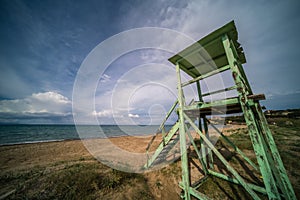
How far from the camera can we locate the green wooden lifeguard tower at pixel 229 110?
2.72m

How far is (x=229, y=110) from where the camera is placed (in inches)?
185

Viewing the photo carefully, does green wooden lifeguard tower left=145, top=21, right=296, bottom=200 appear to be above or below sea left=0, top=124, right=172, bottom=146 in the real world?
above

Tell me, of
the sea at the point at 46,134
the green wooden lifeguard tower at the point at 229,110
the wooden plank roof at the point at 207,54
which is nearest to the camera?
the green wooden lifeguard tower at the point at 229,110

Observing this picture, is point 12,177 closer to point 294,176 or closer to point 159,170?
point 159,170

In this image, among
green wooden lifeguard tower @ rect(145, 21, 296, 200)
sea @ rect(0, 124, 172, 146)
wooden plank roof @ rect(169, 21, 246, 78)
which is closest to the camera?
green wooden lifeguard tower @ rect(145, 21, 296, 200)

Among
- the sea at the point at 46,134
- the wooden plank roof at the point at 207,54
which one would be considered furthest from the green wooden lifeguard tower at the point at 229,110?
the sea at the point at 46,134

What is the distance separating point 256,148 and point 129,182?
5.35m

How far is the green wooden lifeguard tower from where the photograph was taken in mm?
2725

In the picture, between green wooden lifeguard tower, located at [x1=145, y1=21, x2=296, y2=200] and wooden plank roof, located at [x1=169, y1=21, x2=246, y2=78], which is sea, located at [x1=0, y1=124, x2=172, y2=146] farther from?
wooden plank roof, located at [x1=169, y1=21, x2=246, y2=78]

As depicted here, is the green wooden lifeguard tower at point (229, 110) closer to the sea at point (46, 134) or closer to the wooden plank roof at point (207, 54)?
the wooden plank roof at point (207, 54)

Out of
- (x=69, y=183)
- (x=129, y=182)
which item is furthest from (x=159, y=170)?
(x=69, y=183)

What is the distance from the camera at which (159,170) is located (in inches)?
259

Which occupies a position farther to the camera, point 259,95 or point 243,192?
point 243,192

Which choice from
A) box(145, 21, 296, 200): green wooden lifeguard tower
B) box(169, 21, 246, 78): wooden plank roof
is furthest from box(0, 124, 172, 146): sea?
box(169, 21, 246, 78): wooden plank roof
